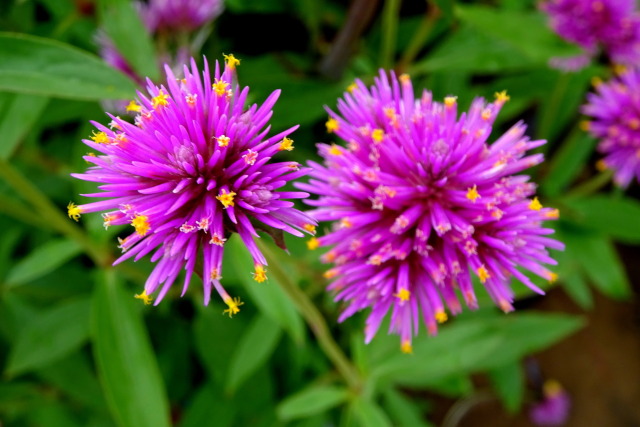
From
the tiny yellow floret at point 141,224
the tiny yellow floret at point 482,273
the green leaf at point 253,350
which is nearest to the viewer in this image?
the tiny yellow floret at point 141,224

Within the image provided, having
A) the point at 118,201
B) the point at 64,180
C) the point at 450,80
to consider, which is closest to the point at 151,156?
the point at 118,201

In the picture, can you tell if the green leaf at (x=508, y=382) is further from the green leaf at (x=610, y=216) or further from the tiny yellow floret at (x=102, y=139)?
the tiny yellow floret at (x=102, y=139)

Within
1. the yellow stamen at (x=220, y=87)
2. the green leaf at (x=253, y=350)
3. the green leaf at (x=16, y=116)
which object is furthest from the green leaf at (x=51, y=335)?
the yellow stamen at (x=220, y=87)

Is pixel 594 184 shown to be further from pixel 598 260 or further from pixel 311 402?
pixel 311 402

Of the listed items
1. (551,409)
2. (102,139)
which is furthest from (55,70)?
(551,409)

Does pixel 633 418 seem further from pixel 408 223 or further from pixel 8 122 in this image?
pixel 8 122

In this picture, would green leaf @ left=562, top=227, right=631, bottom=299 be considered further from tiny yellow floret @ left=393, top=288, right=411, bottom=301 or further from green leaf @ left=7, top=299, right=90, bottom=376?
green leaf @ left=7, top=299, right=90, bottom=376
